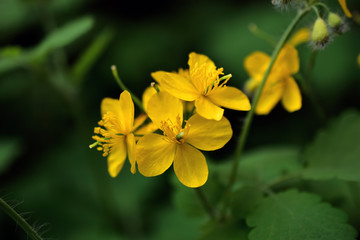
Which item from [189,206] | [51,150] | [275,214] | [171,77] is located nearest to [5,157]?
Result: [51,150]

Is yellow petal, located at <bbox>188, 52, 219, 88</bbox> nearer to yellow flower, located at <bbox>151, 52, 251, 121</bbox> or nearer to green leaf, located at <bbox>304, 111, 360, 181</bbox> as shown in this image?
yellow flower, located at <bbox>151, 52, 251, 121</bbox>

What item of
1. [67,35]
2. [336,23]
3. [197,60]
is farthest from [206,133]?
[67,35]

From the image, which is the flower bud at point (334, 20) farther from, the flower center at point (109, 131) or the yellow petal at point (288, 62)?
the flower center at point (109, 131)

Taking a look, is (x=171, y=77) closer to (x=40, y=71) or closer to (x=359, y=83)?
(x=40, y=71)

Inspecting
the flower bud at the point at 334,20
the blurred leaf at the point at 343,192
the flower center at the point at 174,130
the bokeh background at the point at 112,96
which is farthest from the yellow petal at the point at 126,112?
the bokeh background at the point at 112,96

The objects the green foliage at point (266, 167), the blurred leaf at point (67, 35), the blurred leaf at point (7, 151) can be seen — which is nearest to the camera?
the green foliage at point (266, 167)

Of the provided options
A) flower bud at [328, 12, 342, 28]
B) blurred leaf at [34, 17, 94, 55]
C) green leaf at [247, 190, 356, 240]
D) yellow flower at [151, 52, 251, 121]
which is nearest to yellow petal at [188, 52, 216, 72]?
yellow flower at [151, 52, 251, 121]

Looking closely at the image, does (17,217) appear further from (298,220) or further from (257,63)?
(257,63)
